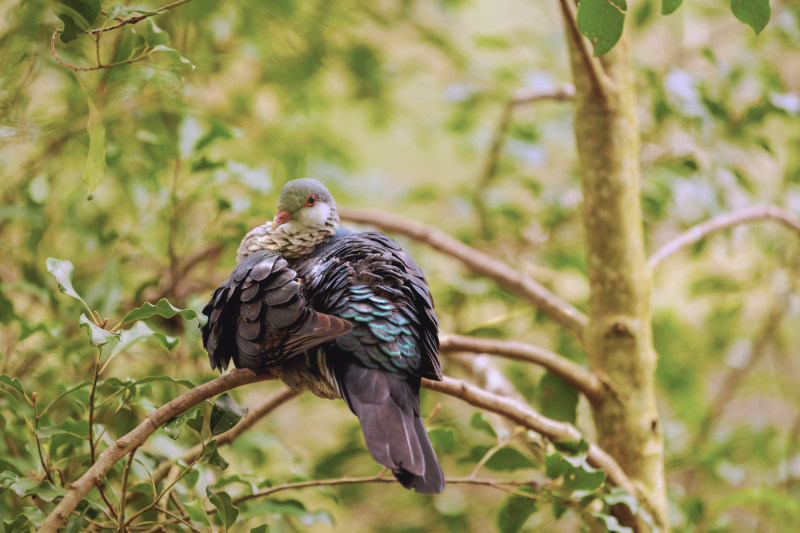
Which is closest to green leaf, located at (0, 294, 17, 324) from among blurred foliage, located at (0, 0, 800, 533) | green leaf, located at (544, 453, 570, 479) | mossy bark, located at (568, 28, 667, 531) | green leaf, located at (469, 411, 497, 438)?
blurred foliage, located at (0, 0, 800, 533)

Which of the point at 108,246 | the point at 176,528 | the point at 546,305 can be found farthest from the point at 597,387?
the point at 108,246

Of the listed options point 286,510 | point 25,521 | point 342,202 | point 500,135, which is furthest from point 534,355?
point 342,202

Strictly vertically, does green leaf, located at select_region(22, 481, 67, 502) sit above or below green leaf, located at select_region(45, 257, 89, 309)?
below

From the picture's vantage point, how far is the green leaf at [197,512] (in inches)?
44.9

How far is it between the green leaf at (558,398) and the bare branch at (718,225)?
31cm

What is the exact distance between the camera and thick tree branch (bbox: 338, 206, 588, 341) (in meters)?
1.56

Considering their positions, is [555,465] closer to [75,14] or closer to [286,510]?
[286,510]

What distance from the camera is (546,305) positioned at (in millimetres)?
1583

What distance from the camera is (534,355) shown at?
1.33 meters

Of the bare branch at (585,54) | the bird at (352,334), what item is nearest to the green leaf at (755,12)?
the bare branch at (585,54)

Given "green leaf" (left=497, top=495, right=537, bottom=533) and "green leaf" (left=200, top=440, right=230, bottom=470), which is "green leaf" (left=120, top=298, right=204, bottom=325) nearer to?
"green leaf" (left=200, top=440, right=230, bottom=470)

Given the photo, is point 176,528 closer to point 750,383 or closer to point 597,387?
point 597,387

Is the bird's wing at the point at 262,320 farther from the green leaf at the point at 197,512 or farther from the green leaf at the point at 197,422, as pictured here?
the green leaf at the point at 197,512

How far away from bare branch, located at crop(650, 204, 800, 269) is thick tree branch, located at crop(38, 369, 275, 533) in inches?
36.6
